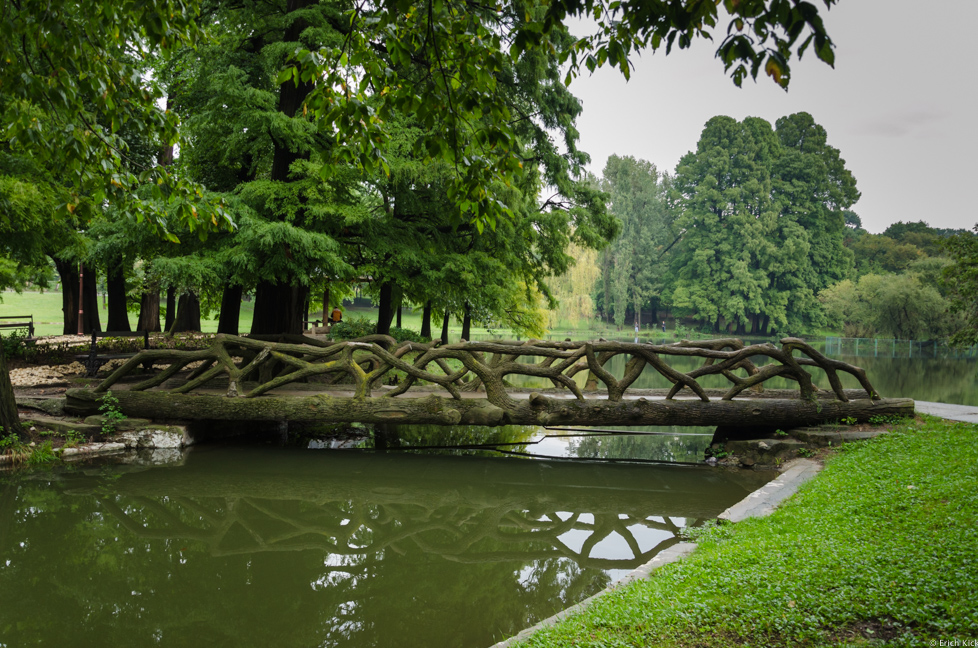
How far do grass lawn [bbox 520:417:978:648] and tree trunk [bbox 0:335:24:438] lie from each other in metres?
7.99

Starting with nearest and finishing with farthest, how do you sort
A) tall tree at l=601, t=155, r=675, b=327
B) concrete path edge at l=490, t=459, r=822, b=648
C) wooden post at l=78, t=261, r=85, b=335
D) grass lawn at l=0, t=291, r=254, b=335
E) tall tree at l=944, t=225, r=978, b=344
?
1. concrete path edge at l=490, t=459, r=822, b=648
2. tall tree at l=944, t=225, r=978, b=344
3. wooden post at l=78, t=261, r=85, b=335
4. grass lawn at l=0, t=291, r=254, b=335
5. tall tree at l=601, t=155, r=675, b=327

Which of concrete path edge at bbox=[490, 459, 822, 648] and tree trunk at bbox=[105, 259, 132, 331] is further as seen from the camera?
tree trunk at bbox=[105, 259, 132, 331]

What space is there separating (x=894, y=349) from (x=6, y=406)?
41.1m

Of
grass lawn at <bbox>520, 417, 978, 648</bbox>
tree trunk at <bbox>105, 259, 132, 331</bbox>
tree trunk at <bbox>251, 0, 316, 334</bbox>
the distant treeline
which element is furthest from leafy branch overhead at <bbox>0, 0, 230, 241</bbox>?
the distant treeline

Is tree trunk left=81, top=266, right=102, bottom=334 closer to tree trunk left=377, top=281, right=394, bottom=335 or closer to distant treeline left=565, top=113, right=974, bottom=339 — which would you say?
tree trunk left=377, top=281, right=394, bottom=335

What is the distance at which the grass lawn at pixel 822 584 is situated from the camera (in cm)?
307

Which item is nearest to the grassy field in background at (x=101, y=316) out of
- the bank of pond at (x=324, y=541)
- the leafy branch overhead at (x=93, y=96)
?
the bank of pond at (x=324, y=541)

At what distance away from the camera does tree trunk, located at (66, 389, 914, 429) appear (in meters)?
8.91

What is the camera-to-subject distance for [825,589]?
3512 mm

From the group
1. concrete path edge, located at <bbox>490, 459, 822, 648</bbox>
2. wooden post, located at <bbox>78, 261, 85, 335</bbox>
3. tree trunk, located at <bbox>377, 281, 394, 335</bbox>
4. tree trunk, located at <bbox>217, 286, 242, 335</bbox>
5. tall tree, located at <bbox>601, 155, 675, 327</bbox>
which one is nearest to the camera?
concrete path edge, located at <bbox>490, 459, 822, 648</bbox>

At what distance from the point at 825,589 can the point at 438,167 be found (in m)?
10.2

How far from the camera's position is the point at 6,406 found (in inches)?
311

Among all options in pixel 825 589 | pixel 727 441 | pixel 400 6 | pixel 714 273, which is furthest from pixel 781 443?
pixel 714 273

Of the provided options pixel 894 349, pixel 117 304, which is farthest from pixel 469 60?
pixel 894 349
